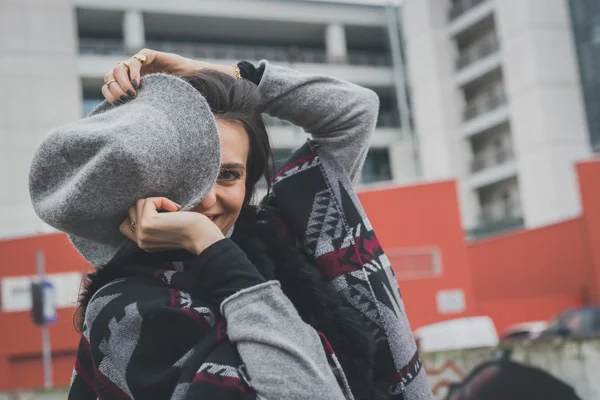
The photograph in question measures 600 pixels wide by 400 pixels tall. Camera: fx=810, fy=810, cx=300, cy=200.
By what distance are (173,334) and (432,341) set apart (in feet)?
35.3

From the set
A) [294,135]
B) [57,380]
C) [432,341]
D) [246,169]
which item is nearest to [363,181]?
[294,135]

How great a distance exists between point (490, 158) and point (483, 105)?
254cm

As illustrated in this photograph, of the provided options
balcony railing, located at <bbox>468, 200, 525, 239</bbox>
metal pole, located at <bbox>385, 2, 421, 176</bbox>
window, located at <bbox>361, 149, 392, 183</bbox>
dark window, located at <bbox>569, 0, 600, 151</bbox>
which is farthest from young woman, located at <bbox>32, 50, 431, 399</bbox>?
metal pole, located at <bbox>385, 2, 421, 176</bbox>

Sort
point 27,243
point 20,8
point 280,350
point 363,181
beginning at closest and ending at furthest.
Answer: 1. point 280,350
2. point 27,243
3. point 20,8
4. point 363,181

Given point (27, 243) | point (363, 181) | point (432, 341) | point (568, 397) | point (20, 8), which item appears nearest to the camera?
point (568, 397)

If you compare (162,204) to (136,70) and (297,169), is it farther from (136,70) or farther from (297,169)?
(297,169)

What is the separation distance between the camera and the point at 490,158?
3784cm

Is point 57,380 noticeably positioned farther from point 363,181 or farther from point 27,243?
point 363,181

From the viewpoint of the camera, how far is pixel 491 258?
82.2 feet

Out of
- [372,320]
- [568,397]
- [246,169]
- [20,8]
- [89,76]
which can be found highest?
[20,8]

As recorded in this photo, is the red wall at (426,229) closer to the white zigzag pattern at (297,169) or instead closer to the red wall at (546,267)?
the red wall at (546,267)

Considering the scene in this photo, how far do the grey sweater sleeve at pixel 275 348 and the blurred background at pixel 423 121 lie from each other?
17.1m

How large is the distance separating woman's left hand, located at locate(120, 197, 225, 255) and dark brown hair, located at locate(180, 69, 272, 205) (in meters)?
0.30

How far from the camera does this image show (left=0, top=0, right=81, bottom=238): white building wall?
33219 millimetres
